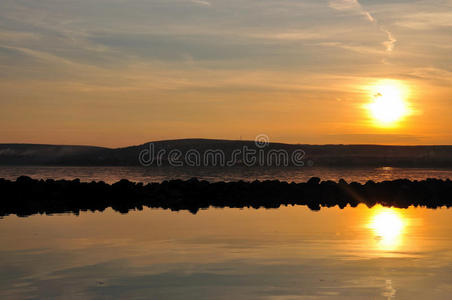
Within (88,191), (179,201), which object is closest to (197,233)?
(179,201)

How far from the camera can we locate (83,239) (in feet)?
48.3

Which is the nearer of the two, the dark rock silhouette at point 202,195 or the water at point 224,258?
the water at point 224,258

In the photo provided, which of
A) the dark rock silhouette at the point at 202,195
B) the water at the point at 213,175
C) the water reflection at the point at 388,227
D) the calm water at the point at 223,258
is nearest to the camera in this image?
the calm water at the point at 223,258

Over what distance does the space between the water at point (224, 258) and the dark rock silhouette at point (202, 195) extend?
516 cm

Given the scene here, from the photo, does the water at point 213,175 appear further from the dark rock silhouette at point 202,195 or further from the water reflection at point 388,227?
the water reflection at point 388,227

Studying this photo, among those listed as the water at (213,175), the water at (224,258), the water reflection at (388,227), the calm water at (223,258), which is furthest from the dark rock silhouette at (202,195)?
the water at (213,175)

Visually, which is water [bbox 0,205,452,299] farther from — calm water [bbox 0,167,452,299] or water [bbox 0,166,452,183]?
water [bbox 0,166,452,183]

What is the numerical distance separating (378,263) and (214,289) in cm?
365

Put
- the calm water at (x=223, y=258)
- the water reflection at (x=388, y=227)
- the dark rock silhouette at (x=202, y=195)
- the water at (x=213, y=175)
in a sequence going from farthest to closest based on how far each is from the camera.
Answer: the water at (x=213, y=175) < the dark rock silhouette at (x=202, y=195) < the water reflection at (x=388, y=227) < the calm water at (x=223, y=258)

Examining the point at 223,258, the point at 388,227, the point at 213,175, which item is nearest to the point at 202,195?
the point at 388,227

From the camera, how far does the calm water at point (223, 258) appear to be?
9398 mm

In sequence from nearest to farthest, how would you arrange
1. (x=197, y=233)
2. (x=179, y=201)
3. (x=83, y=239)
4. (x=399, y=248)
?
(x=399, y=248)
(x=83, y=239)
(x=197, y=233)
(x=179, y=201)

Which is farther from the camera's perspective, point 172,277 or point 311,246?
point 311,246

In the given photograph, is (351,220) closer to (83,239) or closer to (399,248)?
(399,248)
